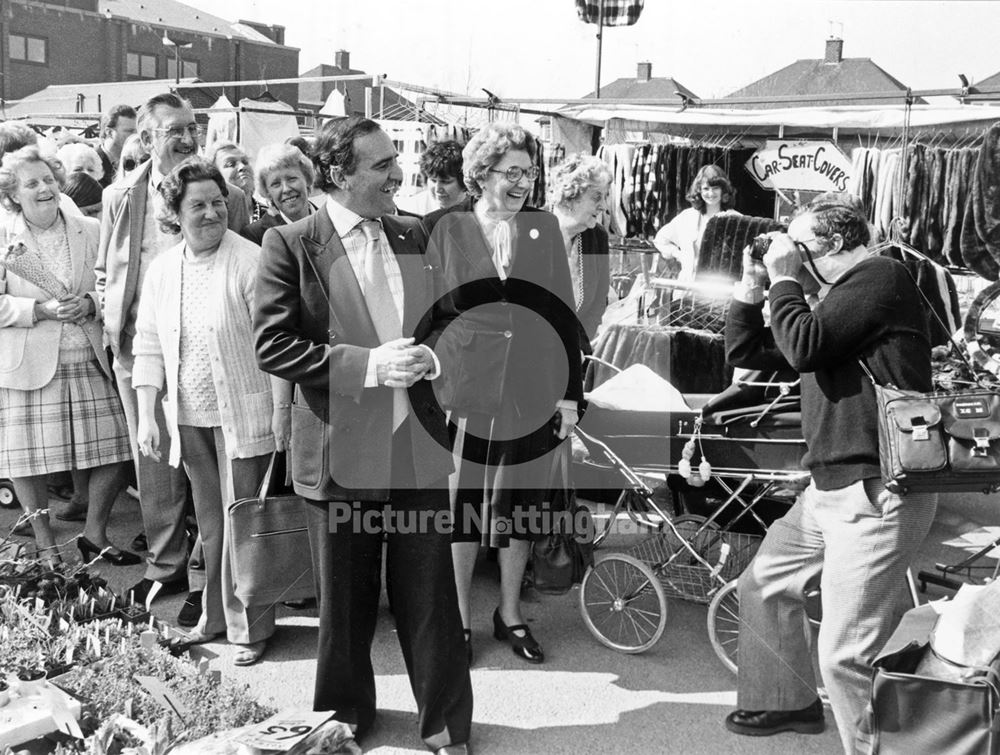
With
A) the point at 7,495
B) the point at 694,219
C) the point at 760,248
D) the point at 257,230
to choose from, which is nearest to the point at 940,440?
the point at 760,248

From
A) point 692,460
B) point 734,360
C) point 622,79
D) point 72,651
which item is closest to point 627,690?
point 692,460

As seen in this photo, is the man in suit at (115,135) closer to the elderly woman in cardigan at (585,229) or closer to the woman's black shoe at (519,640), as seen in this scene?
the elderly woman in cardigan at (585,229)

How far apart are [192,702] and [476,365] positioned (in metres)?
1.67

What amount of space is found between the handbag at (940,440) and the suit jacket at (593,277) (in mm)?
1941

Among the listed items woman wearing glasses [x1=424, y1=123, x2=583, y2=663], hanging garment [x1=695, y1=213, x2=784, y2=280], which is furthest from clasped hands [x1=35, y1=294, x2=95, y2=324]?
hanging garment [x1=695, y1=213, x2=784, y2=280]

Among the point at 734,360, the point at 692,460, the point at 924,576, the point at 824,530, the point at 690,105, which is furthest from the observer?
the point at 690,105

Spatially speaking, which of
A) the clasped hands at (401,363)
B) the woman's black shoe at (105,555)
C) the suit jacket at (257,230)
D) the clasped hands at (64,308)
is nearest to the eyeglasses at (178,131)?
the suit jacket at (257,230)

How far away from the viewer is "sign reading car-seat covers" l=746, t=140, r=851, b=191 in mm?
8555

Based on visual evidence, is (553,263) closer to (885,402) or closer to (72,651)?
(885,402)

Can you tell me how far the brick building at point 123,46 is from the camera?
167 ft

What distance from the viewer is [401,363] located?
3197mm

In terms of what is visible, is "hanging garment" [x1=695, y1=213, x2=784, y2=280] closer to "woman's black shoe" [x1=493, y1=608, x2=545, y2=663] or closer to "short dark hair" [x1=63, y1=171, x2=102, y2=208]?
"woman's black shoe" [x1=493, y1=608, x2=545, y2=663]

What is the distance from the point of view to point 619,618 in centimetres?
463

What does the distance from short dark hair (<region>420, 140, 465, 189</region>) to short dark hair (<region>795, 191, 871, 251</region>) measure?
2.30 metres
